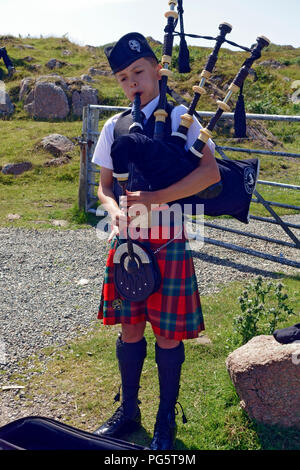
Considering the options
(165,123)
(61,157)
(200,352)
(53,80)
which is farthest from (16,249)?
(53,80)

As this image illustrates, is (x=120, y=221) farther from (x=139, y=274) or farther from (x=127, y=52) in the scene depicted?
(x=127, y=52)

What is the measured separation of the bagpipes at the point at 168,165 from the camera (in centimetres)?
221

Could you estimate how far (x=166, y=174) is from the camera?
231cm

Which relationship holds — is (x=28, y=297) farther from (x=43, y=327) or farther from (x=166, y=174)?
(x=166, y=174)

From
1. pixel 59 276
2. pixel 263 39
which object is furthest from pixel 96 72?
pixel 263 39

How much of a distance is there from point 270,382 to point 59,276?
325 centimetres

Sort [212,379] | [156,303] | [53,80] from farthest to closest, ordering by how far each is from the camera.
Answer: [53,80] < [212,379] < [156,303]

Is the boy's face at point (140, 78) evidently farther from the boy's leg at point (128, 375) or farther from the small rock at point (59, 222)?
the small rock at point (59, 222)

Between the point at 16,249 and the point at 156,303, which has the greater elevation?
the point at 156,303

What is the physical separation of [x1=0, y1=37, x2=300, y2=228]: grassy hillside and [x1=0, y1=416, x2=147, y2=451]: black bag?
17.9 feet

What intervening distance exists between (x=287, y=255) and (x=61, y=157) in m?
6.56

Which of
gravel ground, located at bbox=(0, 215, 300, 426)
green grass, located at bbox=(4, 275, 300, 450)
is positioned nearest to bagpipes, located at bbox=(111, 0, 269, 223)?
green grass, located at bbox=(4, 275, 300, 450)

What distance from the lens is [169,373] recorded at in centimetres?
263

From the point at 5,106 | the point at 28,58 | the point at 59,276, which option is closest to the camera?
the point at 59,276
